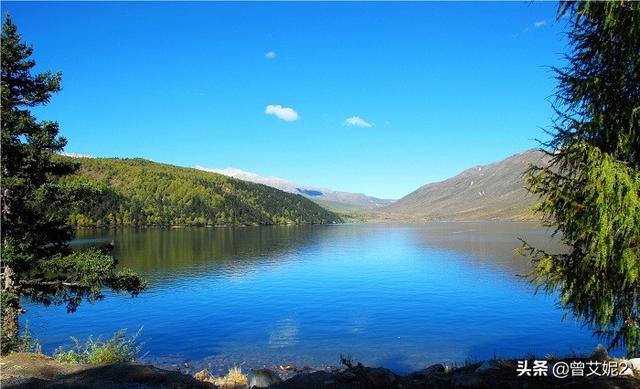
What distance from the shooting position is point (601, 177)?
487 inches

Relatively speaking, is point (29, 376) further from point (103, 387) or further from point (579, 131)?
point (579, 131)

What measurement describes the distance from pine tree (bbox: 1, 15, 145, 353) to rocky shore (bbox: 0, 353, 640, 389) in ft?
21.6

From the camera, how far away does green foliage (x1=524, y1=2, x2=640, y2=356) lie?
12.4 m

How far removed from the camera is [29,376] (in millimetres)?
13961

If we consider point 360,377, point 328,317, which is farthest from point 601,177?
point 328,317

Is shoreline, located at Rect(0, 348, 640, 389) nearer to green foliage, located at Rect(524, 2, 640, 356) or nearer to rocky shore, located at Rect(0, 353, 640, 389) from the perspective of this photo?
rocky shore, located at Rect(0, 353, 640, 389)

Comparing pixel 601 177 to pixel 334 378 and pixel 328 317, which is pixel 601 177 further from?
pixel 328 317

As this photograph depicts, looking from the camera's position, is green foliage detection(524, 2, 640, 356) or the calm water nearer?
green foliage detection(524, 2, 640, 356)

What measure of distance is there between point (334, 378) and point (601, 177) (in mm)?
9448

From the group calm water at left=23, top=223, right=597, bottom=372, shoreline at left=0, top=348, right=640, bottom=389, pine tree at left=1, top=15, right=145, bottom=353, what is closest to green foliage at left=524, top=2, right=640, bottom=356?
shoreline at left=0, top=348, right=640, bottom=389

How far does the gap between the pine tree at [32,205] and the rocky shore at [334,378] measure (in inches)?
259

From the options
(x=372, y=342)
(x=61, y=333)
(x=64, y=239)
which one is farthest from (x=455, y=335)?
(x=61, y=333)

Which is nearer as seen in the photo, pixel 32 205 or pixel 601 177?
pixel 601 177

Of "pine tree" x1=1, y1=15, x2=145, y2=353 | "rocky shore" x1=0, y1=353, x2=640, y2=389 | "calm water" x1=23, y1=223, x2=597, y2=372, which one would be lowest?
"calm water" x1=23, y1=223, x2=597, y2=372
